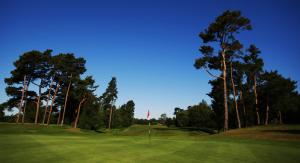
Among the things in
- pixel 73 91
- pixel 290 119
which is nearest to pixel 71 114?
pixel 73 91

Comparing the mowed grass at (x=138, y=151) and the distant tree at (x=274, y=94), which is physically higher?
the distant tree at (x=274, y=94)

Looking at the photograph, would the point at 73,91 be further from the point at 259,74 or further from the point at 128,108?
the point at 128,108

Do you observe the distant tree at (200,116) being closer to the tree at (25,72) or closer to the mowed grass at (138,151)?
the tree at (25,72)

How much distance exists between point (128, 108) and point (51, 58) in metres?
87.9

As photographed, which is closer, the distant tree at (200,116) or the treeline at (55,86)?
the treeline at (55,86)

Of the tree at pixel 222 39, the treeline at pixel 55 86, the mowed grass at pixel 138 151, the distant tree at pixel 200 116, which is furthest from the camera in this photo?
the distant tree at pixel 200 116

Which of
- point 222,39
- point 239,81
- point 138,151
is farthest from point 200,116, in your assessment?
point 138,151

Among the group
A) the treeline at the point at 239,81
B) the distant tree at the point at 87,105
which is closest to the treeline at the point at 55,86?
the distant tree at the point at 87,105

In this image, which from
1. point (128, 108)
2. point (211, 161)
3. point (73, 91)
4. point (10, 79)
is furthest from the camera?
point (128, 108)

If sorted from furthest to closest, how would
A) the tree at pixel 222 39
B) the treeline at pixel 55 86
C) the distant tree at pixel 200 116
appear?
1. the distant tree at pixel 200 116
2. the treeline at pixel 55 86
3. the tree at pixel 222 39

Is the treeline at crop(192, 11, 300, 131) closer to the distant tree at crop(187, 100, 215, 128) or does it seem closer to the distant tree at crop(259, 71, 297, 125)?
the distant tree at crop(259, 71, 297, 125)

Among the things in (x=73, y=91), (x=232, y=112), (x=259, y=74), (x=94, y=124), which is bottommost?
(x=94, y=124)

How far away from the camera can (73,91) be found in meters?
62.5

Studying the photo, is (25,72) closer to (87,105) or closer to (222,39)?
(87,105)
